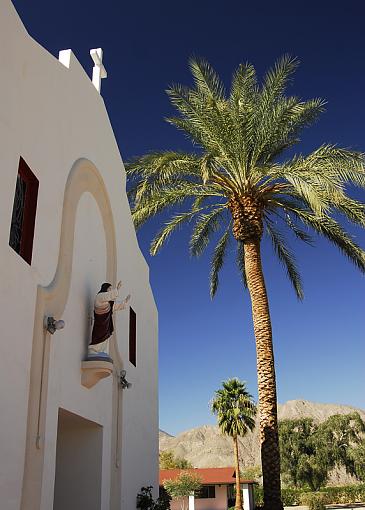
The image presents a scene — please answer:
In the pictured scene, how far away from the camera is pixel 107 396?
11.4 metres

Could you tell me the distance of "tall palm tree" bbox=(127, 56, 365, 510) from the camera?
48.2ft

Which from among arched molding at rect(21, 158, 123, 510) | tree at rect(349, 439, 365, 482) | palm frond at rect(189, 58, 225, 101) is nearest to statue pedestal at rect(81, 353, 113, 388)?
arched molding at rect(21, 158, 123, 510)

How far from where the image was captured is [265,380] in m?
14.5

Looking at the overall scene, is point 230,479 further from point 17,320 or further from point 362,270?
point 17,320

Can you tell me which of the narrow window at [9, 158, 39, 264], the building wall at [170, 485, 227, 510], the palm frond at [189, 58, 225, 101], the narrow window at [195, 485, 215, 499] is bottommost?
the building wall at [170, 485, 227, 510]

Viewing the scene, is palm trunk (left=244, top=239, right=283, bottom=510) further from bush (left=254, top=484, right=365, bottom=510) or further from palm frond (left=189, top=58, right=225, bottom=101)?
bush (left=254, top=484, right=365, bottom=510)

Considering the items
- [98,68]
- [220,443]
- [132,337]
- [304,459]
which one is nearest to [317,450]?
[304,459]

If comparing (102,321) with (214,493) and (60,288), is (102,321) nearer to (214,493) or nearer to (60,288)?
(60,288)

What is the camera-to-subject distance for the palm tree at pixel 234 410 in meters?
39.4

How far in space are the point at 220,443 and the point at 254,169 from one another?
136m

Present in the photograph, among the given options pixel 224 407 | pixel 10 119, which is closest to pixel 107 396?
pixel 10 119

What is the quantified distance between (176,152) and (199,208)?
2327 mm

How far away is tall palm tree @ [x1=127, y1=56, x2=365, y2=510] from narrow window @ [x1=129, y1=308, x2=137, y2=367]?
119 inches

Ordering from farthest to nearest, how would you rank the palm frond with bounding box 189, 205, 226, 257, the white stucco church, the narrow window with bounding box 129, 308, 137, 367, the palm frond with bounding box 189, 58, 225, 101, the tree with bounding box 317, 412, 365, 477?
the tree with bounding box 317, 412, 365, 477, the palm frond with bounding box 189, 205, 226, 257, the palm frond with bounding box 189, 58, 225, 101, the narrow window with bounding box 129, 308, 137, 367, the white stucco church
